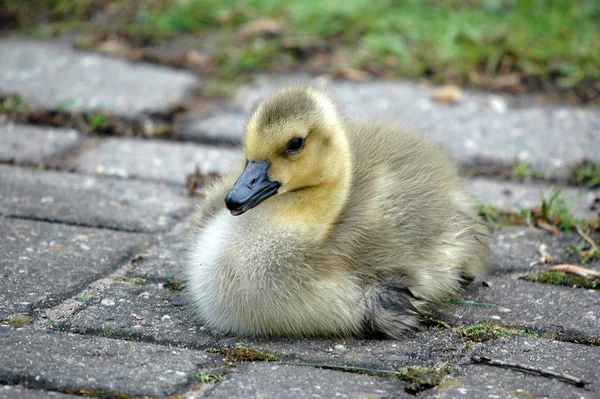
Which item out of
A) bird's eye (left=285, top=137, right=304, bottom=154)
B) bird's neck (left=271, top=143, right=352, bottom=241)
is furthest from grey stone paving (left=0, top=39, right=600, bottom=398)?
bird's eye (left=285, top=137, right=304, bottom=154)

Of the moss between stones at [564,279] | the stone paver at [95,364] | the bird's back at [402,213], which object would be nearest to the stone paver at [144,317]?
the stone paver at [95,364]

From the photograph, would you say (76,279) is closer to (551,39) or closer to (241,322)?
(241,322)

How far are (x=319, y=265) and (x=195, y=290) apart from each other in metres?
0.47

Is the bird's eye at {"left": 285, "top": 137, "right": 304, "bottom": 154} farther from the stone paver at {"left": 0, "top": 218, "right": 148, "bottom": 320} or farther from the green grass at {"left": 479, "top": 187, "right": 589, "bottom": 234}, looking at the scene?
the green grass at {"left": 479, "top": 187, "right": 589, "bottom": 234}

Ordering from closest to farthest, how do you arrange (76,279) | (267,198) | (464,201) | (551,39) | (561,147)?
(267,198)
(76,279)
(464,201)
(561,147)
(551,39)

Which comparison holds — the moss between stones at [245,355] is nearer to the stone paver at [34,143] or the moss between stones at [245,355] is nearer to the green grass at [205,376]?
the green grass at [205,376]

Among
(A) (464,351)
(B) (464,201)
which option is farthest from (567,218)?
(A) (464,351)

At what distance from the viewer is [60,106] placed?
16.7 feet

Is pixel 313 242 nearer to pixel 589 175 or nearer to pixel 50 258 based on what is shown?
pixel 50 258

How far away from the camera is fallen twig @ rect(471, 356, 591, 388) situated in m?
2.58

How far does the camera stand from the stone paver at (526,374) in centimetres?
251

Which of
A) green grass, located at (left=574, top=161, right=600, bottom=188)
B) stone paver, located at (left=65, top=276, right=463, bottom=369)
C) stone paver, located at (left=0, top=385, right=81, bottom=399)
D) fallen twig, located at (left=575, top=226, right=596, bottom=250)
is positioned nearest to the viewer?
stone paver, located at (left=0, top=385, right=81, bottom=399)

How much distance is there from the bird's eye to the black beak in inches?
3.8

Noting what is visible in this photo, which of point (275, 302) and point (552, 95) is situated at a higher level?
point (552, 95)
